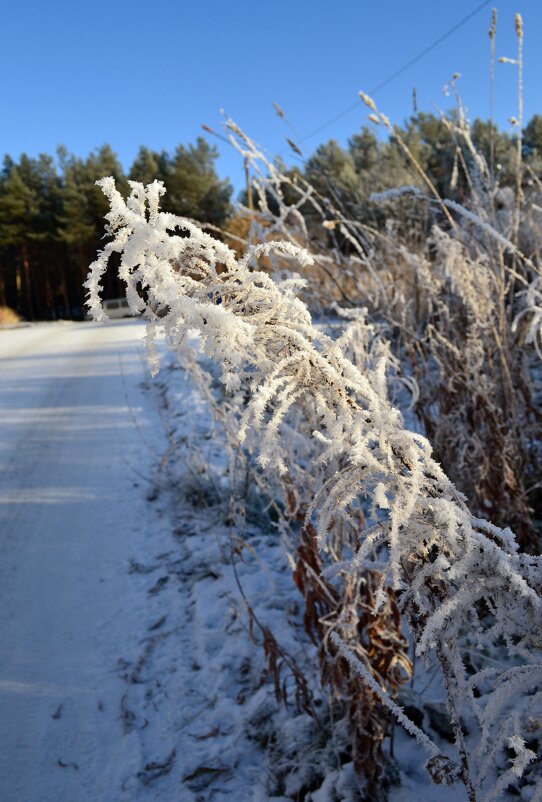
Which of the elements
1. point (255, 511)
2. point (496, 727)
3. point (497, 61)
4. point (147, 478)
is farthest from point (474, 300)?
point (147, 478)

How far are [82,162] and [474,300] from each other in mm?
33073

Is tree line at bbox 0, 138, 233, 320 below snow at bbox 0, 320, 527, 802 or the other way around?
the other way around

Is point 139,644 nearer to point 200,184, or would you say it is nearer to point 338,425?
point 338,425

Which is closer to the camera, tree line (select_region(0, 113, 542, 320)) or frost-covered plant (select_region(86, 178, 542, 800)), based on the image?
frost-covered plant (select_region(86, 178, 542, 800))

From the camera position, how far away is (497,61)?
58.0 inches

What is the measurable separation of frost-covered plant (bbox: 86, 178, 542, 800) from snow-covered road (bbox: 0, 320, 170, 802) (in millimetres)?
1420

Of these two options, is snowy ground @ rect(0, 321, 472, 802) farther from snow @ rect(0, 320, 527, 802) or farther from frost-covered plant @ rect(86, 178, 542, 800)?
frost-covered plant @ rect(86, 178, 542, 800)

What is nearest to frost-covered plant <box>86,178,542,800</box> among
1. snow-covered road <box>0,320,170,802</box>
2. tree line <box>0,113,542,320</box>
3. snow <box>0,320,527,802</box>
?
snow <box>0,320,527,802</box>

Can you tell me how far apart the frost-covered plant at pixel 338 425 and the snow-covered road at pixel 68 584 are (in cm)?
142

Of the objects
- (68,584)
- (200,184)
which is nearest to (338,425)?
(68,584)

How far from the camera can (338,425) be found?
674 millimetres

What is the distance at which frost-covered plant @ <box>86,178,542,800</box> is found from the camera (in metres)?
0.66

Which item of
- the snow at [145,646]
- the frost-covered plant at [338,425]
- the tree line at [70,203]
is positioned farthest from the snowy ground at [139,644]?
the tree line at [70,203]

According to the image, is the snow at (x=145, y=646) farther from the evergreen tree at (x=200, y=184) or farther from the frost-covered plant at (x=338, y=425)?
the evergreen tree at (x=200, y=184)
